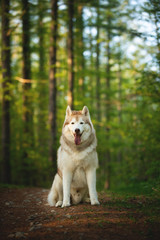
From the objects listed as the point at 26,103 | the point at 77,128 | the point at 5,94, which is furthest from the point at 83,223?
the point at 26,103

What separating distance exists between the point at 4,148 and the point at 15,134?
2945mm

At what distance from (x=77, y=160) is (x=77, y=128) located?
26.7 inches

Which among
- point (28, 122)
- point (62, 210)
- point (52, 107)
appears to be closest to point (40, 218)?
point (62, 210)

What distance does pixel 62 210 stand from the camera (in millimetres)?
4395

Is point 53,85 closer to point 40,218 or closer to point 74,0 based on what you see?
point 74,0

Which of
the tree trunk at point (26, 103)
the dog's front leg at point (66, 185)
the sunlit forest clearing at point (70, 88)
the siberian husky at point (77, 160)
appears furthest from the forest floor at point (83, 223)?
the tree trunk at point (26, 103)

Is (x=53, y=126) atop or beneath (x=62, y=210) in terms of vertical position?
atop

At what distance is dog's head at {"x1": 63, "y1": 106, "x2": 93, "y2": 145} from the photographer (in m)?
4.59

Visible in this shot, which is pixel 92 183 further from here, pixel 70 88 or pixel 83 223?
pixel 70 88

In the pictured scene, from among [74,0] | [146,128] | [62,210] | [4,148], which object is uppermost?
[74,0]

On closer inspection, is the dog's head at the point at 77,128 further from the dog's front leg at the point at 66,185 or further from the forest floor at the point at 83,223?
the forest floor at the point at 83,223

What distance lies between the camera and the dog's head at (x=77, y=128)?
459 cm

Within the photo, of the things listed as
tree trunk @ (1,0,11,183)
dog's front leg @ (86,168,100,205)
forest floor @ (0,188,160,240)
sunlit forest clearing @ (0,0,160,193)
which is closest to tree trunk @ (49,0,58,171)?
sunlit forest clearing @ (0,0,160,193)

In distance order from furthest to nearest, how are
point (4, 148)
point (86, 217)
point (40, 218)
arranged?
point (4, 148) → point (40, 218) → point (86, 217)
